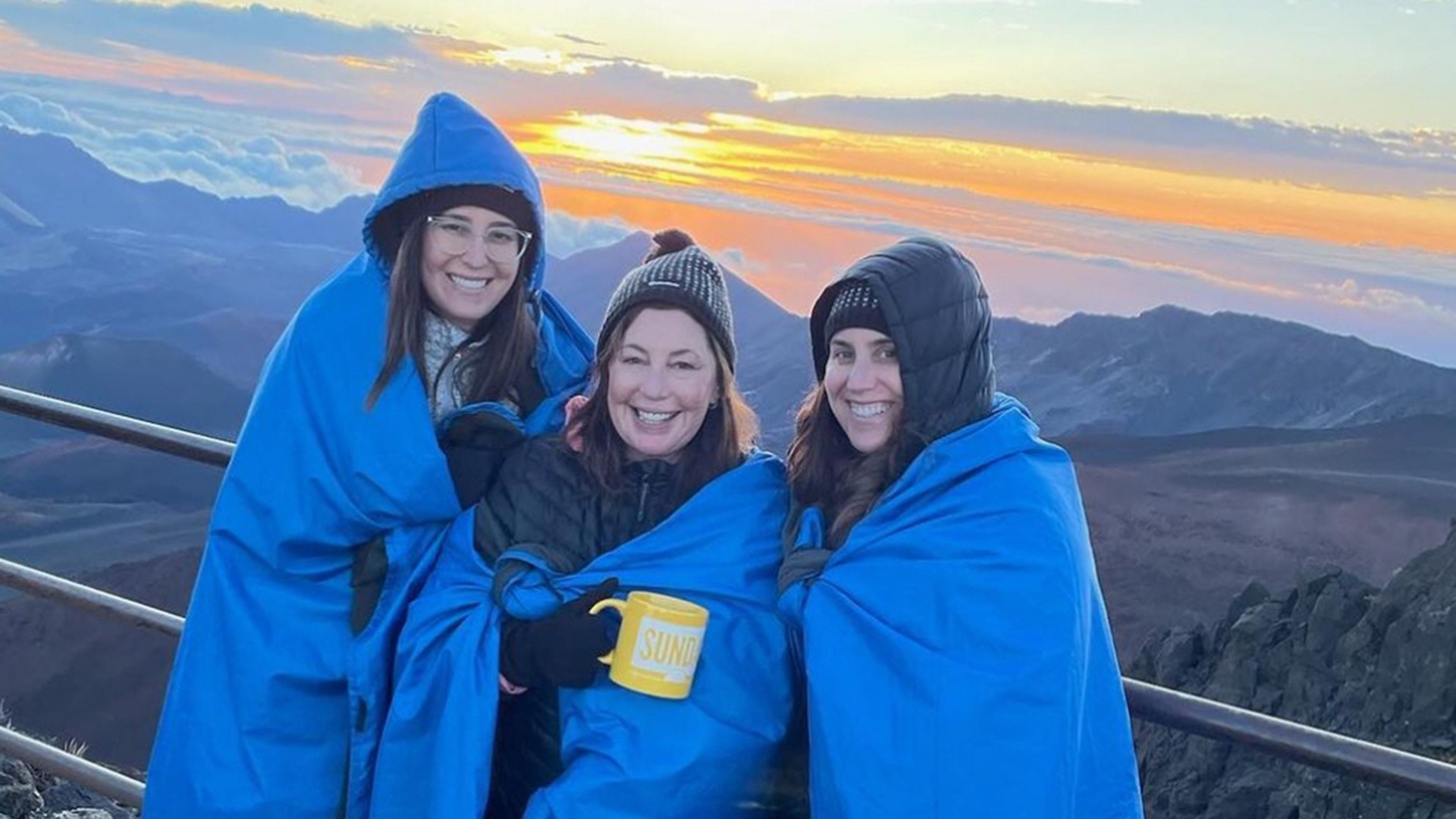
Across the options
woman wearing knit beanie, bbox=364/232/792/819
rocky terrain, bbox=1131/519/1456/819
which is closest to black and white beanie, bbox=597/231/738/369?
woman wearing knit beanie, bbox=364/232/792/819

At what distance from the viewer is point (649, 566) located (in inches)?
89.2

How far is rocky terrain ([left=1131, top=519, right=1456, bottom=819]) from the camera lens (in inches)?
1259

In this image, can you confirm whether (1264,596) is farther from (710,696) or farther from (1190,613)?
(710,696)

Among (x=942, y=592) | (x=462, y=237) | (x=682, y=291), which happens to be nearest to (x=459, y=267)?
(x=462, y=237)

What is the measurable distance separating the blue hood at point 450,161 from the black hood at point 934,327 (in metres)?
0.77

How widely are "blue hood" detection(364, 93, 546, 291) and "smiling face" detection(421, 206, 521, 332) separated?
7cm

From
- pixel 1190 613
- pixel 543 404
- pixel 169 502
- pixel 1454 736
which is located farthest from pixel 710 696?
pixel 169 502

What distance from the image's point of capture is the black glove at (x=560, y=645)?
2180 mm

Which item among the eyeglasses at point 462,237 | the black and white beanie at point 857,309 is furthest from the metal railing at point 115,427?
the black and white beanie at point 857,309

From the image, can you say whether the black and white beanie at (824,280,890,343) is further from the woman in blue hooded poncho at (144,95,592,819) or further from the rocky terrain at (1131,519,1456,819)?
the rocky terrain at (1131,519,1456,819)

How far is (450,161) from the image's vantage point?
8.53ft

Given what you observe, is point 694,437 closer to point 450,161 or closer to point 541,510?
point 541,510

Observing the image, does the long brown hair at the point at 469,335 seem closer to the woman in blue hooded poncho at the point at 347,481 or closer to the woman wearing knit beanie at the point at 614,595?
the woman in blue hooded poncho at the point at 347,481

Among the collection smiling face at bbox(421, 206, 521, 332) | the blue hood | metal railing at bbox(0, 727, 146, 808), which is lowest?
metal railing at bbox(0, 727, 146, 808)
